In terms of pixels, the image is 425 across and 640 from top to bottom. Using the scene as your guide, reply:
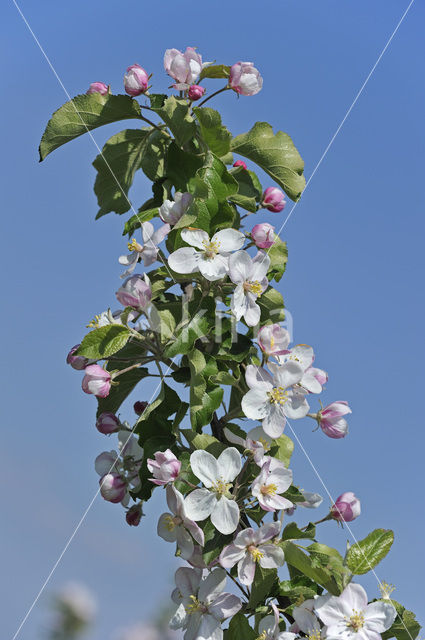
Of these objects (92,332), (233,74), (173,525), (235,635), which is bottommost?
(235,635)

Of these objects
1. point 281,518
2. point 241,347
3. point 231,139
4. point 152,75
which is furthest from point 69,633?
point 152,75

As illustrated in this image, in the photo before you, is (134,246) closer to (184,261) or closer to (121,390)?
(184,261)

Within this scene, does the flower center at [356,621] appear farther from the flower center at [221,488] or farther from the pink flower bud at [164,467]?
the pink flower bud at [164,467]

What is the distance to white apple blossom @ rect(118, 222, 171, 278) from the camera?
175 centimetres

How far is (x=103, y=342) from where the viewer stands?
1644 mm

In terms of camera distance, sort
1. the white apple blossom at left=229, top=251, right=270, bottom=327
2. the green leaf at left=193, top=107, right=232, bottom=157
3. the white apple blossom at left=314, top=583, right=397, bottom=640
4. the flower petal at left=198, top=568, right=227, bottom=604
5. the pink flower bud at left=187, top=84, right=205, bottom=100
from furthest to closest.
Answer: the pink flower bud at left=187, top=84, right=205, bottom=100 → the green leaf at left=193, top=107, right=232, bottom=157 → the white apple blossom at left=229, top=251, right=270, bottom=327 → the flower petal at left=198, top=568, right=227, bottom=604 → the white apple blossom at left=314, top=583, right=397, bottom=640

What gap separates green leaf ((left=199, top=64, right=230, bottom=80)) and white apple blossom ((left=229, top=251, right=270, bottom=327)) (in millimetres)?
618

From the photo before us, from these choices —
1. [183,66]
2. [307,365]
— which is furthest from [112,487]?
[183,66]

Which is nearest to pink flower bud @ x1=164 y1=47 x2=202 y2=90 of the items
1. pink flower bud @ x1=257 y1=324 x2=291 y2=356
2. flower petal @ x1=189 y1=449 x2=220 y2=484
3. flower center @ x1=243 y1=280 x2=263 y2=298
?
flower center @ x1=243 y1=280 x2=263 y2=298

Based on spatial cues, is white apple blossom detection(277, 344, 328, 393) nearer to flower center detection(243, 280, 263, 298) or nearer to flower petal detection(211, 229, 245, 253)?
flower center detection(243, 280, 263, 298)

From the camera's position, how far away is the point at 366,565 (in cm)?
154

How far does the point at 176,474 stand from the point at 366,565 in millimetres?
467

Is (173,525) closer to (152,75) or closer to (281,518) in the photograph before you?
(281,518)

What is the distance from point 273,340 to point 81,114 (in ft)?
2.78
